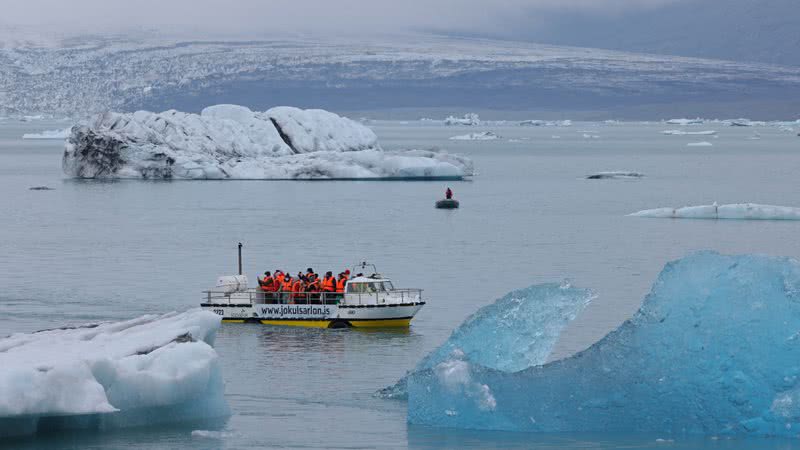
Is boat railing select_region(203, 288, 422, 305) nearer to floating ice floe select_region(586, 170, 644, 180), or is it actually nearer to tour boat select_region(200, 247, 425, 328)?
tour boat select_region(200, 247, 425, 328)

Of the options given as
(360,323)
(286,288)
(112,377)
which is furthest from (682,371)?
(286,288)

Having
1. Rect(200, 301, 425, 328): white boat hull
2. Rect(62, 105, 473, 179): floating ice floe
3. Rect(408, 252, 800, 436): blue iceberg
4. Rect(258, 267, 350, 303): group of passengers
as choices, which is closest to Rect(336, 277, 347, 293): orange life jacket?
Rect(258, 267, 350, 303): group of passengers

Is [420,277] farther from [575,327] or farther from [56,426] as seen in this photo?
[56,426]

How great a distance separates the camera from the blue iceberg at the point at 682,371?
15.4 meters

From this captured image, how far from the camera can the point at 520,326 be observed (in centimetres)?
1770

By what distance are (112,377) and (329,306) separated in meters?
11.0

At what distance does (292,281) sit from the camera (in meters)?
27.4

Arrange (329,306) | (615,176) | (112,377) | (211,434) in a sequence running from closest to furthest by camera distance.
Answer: (112,377) → (211,434) → (329,306) → (615,176)

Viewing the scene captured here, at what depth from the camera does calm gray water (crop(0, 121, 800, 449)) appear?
18562 mm

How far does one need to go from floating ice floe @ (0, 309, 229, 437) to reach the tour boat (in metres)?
8.30

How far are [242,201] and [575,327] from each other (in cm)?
3535

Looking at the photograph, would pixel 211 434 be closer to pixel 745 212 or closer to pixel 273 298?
pixel 273 298

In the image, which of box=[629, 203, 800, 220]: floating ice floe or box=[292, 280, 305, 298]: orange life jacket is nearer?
box=[292, 280, 305, 298]: orange life jacket

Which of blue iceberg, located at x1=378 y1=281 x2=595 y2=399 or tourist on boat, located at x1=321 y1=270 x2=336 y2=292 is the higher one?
blue iceberg, located at x1=378 y1=281 x2=595 y2=399
